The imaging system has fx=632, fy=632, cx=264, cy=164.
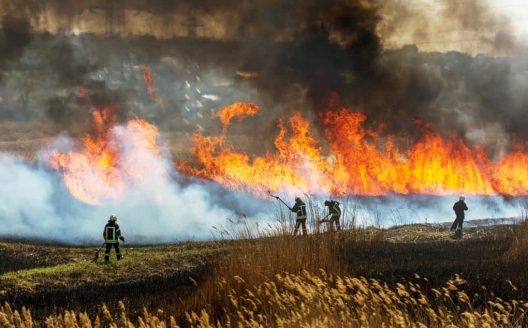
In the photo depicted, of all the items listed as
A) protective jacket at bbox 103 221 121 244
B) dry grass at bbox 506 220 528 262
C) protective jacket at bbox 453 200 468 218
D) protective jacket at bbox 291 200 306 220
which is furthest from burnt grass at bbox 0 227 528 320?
protective jacket at bbox 453 200 468 218

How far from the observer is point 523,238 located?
59.3 feet

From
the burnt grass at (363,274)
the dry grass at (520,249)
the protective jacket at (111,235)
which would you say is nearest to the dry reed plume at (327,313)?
the burnt grass at (363,274)

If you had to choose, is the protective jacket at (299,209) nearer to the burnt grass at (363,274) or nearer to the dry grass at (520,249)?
the burnt grass at (363,274)

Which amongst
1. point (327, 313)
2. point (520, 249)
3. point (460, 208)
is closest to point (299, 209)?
point (460, 208)

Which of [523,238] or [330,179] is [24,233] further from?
[523,238]

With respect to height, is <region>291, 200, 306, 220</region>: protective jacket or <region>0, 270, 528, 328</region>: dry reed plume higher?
<region>291, 200, 306, 220</region>: protective jacket

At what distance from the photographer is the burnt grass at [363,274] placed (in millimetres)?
13414

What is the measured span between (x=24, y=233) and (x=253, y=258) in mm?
Answer: 36158

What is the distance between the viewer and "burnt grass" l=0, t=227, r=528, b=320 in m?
13.4

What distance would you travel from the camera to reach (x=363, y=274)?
15.6 meters

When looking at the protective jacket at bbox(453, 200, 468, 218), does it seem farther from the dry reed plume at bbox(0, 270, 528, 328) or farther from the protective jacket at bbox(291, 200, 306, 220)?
the dry reed plume at bbox(0, 270, 528, 328)

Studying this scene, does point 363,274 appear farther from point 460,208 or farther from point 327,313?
point 460,208

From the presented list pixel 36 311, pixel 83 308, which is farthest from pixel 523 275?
pixel 36 311

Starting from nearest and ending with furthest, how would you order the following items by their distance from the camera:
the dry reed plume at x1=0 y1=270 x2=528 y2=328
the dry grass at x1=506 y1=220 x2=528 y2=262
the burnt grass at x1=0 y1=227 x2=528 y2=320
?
the dry reed plume at x1=0 y1=270 x2=528 y2=328, the burnt grass at x1=0 y1=227 x2=528 y2=320, the dry grass at x1=506 y1=220 x2=528 y2=262
